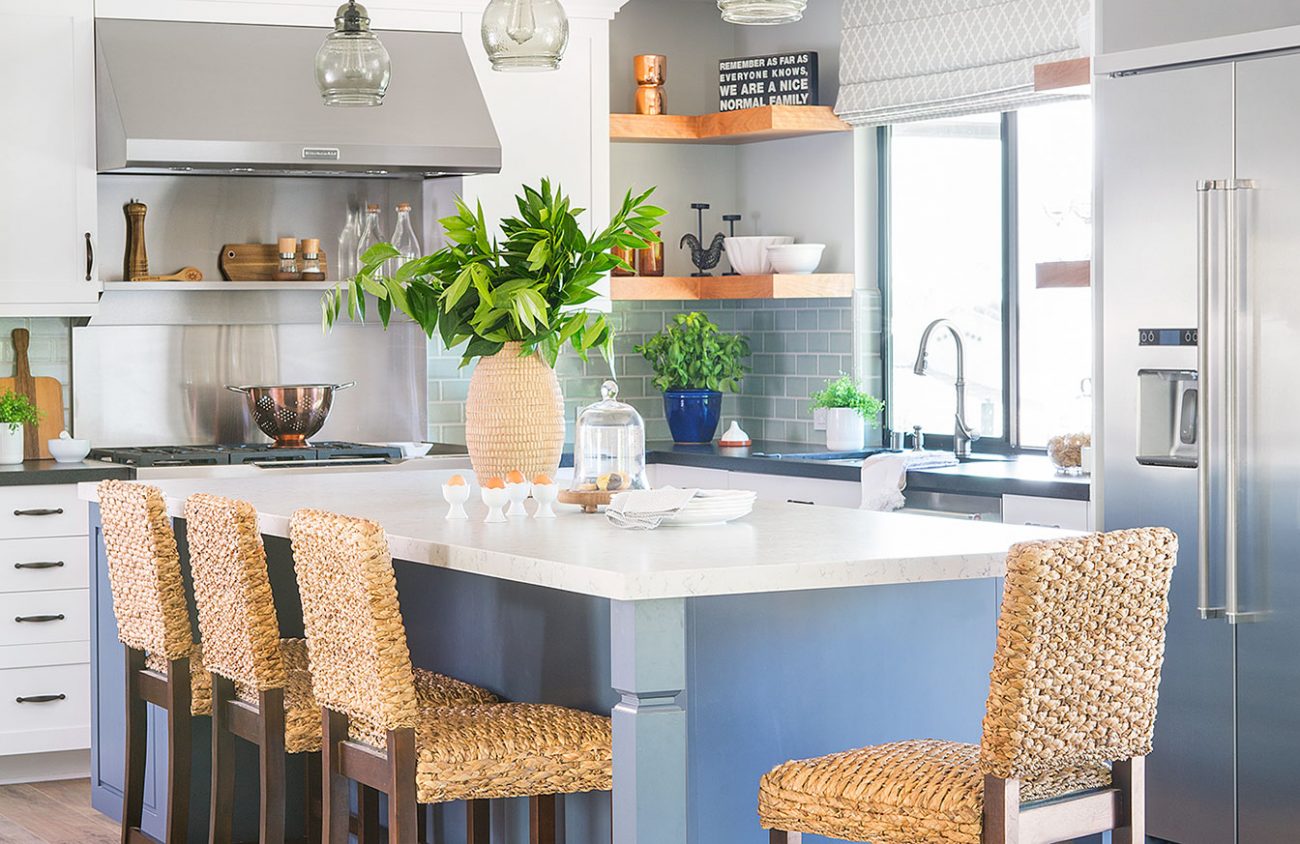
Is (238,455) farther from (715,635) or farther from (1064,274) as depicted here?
(715,635)

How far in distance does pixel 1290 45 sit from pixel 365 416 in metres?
3.73

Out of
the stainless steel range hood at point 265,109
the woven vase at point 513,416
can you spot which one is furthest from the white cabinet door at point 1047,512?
the stainless steel range hood at point 265,109

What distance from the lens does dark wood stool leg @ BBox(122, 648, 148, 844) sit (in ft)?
13.5

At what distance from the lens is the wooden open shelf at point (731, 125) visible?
639 cm

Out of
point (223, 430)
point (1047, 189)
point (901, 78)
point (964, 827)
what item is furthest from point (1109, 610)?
point (223, 430)

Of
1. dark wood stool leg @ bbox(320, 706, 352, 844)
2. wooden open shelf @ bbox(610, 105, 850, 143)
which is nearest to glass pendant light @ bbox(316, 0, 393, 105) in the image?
dark wood stool leg @ bbox(320, 706, 352, 844)

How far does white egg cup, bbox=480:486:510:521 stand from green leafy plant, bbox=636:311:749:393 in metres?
3.24

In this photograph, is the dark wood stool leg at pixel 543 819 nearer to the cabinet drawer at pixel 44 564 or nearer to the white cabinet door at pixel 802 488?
the white cabinet door at pixel 802 488

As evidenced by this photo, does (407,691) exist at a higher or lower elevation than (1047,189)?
lower

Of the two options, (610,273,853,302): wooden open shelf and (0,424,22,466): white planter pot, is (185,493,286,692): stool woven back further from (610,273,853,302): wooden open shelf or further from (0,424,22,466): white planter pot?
(610,273,853,302): wooden open shelf

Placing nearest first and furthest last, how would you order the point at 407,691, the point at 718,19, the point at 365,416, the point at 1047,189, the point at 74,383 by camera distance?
the point at 407,691
the point at 1047,189
the point at 74,383
the point at 365,416
the point at 718,19

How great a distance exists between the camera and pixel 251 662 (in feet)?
11.5

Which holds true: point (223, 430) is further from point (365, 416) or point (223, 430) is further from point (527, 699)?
point (527, 699)

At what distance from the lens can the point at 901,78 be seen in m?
6.10
